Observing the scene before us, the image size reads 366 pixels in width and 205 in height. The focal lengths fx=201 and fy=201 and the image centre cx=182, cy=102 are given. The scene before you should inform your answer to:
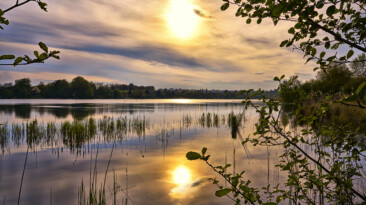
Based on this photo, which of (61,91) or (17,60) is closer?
(17,60)

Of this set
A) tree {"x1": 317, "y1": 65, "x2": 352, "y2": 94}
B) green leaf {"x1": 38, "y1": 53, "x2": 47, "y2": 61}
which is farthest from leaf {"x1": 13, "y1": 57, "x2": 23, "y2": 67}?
tree {"x1": 317, "y1": 65, "x2": 352, "y2": 94}

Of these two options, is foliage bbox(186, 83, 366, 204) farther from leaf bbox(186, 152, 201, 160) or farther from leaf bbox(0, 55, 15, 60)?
leaf bbox(0, 55, 15, 60)

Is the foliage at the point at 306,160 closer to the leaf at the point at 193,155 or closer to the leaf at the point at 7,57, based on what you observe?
the leaf at the point at 193,155

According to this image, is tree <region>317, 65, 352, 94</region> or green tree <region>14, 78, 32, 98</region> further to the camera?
green tree <region>14, 78, 32, 98</region>

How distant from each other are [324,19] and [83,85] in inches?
5816

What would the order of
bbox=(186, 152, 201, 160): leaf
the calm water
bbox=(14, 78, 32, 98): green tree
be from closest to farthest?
bbox=(186, 152, 201, 160): leaf < the calm water < bbox=(14, 78, 32, 98): green tree

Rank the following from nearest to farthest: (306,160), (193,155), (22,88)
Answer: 1. (193,155)
2. (306,160)
3. (22,88)

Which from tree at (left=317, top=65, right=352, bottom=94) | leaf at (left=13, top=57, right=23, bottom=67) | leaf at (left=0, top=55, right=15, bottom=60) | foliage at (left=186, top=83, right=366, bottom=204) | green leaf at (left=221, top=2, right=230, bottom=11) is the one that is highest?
tree at (left=317, top=65, right=352, bottom=94)

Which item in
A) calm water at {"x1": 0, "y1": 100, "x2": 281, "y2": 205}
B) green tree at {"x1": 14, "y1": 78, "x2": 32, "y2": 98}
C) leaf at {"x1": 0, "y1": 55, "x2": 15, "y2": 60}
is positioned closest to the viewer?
leaf at {"x1": 0, "y1": 55, "x2": 15, "y2": 60}

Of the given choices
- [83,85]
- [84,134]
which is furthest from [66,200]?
[83,85]

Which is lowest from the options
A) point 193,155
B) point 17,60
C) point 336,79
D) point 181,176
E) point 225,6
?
point 181,176

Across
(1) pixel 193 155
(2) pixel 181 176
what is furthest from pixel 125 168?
(1) pixel 193 155

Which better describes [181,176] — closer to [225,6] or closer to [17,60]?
[225,6]

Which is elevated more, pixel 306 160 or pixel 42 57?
pixel 42 57
